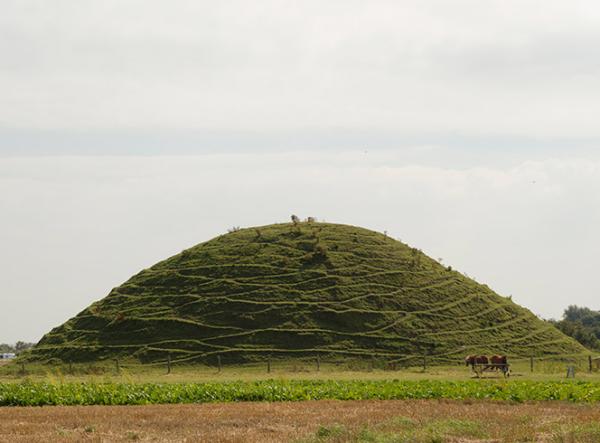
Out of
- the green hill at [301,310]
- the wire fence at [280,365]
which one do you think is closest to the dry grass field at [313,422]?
the wire fence at [280,365]

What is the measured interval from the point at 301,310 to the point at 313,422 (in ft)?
172

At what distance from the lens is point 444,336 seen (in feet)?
244

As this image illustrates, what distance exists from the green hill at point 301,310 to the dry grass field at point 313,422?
41.3 metres

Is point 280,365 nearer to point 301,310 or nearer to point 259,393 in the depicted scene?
point 301,310

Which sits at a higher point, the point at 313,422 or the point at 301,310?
the point at 301,310

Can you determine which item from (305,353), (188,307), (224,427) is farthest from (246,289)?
(224,427)

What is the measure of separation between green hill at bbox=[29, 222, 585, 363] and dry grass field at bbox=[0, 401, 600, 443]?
136 feet

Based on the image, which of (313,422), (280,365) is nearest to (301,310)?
(280,365)

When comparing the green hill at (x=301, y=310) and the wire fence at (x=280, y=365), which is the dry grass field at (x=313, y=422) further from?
the green hill at (x=301, y=310)

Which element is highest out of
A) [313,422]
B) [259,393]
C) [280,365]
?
[280,365]

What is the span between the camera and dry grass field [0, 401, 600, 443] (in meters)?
20.0

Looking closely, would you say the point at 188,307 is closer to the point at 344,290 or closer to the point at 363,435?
the point at 344,290

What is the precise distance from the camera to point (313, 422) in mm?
23672

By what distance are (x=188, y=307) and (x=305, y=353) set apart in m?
14.0
